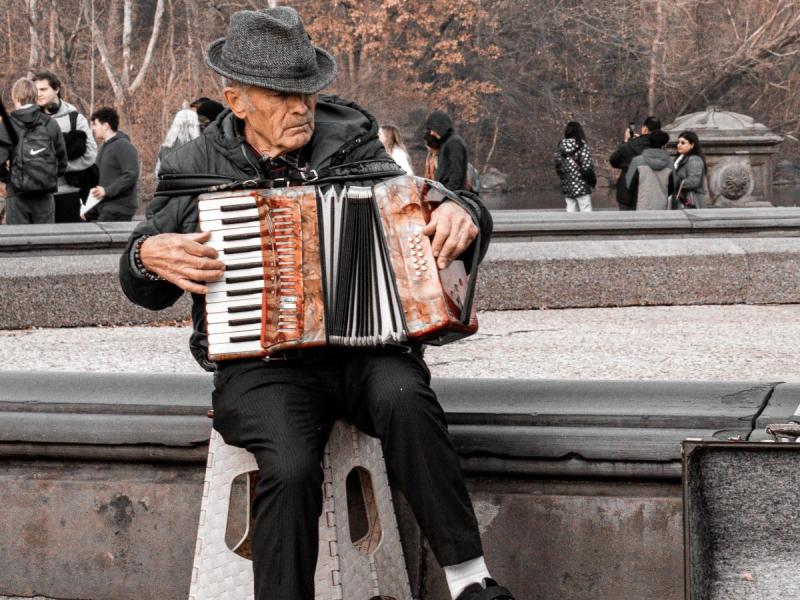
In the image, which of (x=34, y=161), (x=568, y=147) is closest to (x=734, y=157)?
(x=568, y=147)

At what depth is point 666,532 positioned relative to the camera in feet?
12.0

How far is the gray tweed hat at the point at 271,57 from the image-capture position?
11.9 ft

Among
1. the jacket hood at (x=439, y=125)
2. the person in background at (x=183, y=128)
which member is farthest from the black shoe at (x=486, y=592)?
the person in background at (x=183, y=128)

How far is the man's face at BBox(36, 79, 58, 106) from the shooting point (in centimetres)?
1023

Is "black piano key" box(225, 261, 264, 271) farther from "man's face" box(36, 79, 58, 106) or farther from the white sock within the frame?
"man's face" box(36, 79, 58, 106)

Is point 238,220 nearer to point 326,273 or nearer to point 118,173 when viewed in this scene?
point 326,273

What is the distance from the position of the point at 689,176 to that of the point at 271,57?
9319mm

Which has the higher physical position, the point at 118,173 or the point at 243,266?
the point at 243,266

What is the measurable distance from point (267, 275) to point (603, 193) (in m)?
30.8

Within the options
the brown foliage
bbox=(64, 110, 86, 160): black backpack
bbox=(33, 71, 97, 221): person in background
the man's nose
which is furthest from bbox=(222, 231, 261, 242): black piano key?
the brown foliage

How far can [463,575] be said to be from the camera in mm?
3299

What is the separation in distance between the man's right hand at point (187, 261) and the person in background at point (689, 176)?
9443 mm

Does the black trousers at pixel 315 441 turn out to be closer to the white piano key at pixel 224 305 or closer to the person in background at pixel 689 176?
the white piano key at pixel 224 305

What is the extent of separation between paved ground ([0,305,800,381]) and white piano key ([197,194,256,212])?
9.29 feet
